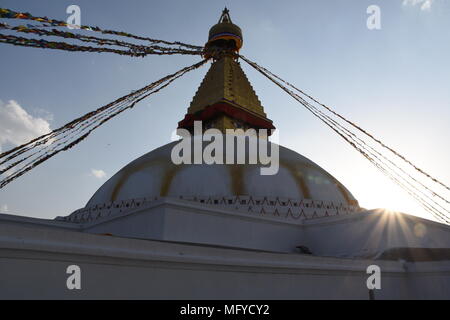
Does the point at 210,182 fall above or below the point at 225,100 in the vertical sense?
below

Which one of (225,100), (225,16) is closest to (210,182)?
(225,100)

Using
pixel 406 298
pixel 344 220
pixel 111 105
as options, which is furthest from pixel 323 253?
pixel 111 105

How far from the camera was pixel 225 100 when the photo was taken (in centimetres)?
1848

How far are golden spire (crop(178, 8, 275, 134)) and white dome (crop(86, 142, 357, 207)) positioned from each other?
207 inches

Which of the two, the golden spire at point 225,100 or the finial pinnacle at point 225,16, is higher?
the finial pinnacle at point 225,16

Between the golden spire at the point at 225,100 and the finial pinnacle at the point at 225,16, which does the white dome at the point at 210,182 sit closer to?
the golden spire at the point at 225,100

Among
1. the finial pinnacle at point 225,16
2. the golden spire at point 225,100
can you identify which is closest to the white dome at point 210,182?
the golden spire at point 225,100

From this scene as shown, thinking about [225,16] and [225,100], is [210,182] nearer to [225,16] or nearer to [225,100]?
[225,100]

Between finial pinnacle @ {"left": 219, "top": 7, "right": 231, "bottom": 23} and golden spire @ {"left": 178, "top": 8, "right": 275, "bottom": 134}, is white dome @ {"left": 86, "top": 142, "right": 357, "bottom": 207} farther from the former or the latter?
finial pinnacle @ {"left": 219, "top": 7, "right": 231, "bottom": 23}

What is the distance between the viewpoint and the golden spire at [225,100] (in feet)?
61.3

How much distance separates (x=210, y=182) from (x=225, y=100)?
7.29 meters

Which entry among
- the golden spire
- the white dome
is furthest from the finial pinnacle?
the white dome

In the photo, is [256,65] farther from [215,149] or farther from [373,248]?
[373,248]

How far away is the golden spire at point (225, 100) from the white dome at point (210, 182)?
527cm
